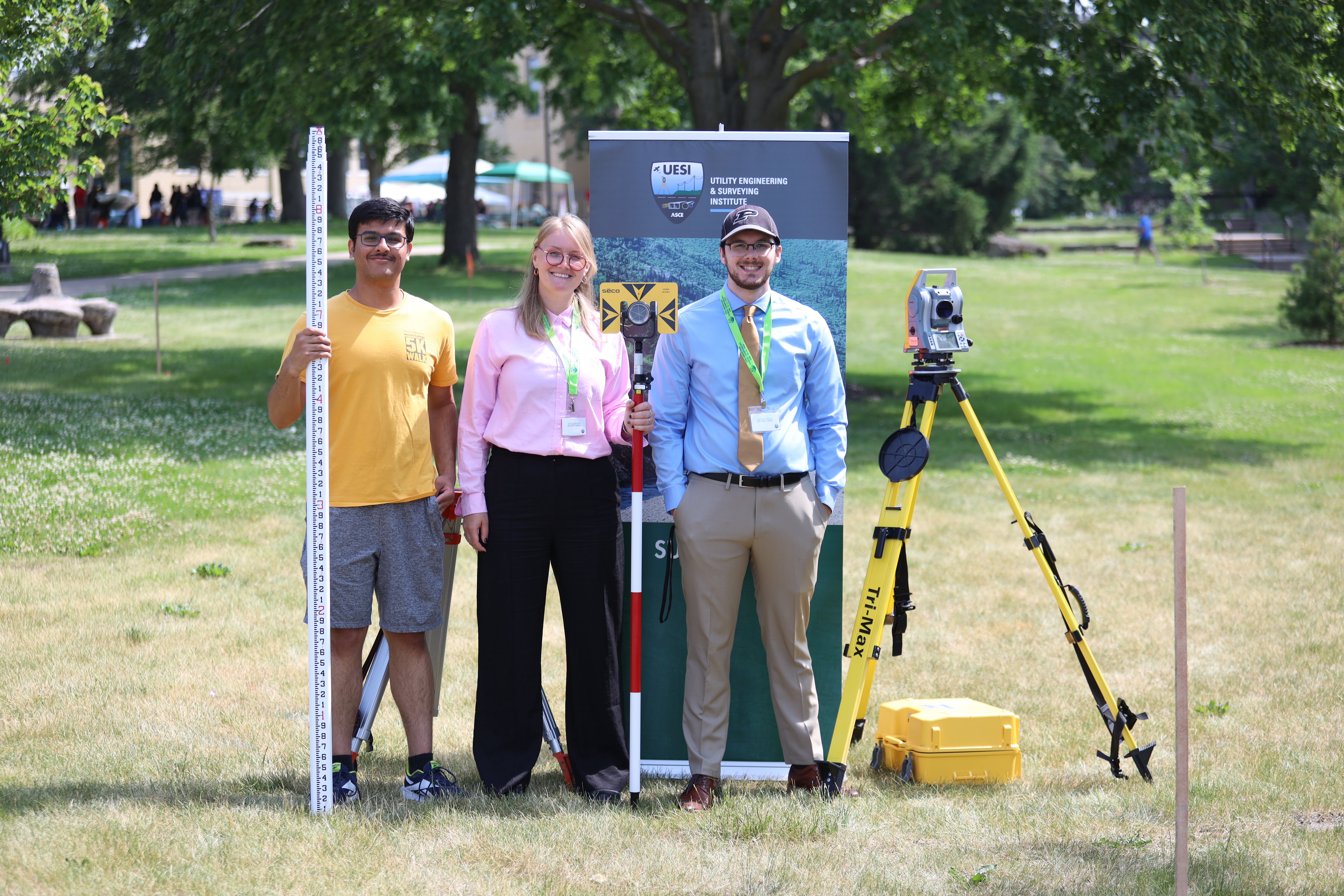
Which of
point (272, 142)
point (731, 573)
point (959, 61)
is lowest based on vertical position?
point (731, 573)

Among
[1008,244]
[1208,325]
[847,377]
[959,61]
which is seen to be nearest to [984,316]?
[1208,325]

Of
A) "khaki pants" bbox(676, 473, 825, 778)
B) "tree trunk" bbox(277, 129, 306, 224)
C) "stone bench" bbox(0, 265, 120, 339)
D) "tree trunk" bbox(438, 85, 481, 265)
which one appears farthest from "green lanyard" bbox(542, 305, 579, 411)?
"tree trunk" bbox(277, 129, 306, 224)

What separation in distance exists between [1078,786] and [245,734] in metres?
3.71

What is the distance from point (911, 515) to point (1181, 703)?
1.56 metres

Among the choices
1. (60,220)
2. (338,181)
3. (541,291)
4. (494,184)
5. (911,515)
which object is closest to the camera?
(541,291)

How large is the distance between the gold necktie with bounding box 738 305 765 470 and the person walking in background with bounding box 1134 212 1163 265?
135ft

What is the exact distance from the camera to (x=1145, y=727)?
6102 millimetres

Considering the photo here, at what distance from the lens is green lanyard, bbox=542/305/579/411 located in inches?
183

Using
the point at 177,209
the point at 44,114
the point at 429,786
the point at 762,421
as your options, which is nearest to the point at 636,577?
the point at 762,421

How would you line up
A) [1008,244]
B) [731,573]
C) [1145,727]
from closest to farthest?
[731,573] → [1145,727] → [1008,244]

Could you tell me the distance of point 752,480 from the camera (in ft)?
15.4

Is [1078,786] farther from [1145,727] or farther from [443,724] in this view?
[443,724]

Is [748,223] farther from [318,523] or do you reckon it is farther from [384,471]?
[318,523]

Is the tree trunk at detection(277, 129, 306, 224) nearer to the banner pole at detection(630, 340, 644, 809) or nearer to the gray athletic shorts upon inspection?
the gray athletic shorts
